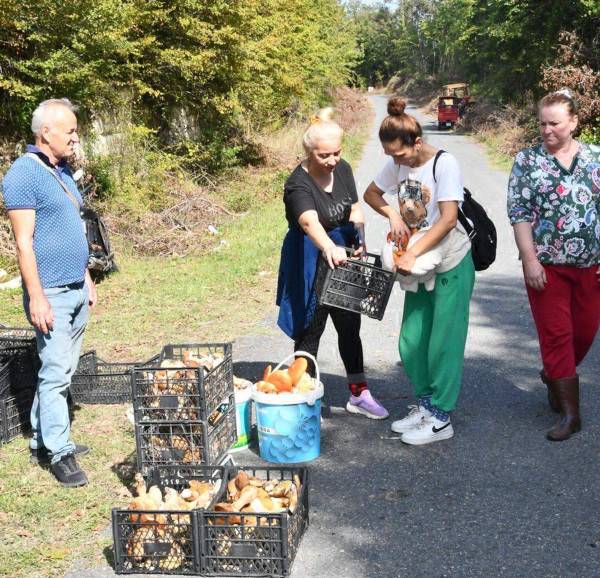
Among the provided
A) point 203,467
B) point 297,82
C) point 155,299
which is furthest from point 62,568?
point 297,82

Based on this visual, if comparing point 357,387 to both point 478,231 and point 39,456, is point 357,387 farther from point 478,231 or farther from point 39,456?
point 39,456

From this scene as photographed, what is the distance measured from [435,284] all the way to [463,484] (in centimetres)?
121

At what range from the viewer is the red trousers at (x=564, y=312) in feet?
16.4

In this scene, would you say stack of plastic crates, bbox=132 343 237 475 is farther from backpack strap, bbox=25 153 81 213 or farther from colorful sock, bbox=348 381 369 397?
colorful sock, bbox=348 381 369 397

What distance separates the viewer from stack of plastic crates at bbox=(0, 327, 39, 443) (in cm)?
529

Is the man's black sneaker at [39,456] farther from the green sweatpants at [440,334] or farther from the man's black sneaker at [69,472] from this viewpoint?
the green sweatpants at [440,334]

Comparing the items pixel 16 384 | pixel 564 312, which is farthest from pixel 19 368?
pixel 564 312

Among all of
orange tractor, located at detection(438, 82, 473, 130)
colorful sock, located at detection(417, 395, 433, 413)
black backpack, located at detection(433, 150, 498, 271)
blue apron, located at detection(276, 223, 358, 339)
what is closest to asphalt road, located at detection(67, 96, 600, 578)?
colorful sock, located at detection(417, 395, 433, 413)

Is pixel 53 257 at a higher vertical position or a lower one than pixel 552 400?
higher

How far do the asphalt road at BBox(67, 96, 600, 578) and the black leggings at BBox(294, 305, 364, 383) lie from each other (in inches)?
18.1

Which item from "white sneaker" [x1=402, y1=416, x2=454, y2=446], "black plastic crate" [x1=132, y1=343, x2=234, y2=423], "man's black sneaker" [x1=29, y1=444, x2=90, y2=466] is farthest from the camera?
"white sneaker" [x1=402, y1=416, x2=454, y2=446]

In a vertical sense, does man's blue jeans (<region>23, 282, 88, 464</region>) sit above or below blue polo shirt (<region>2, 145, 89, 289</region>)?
below

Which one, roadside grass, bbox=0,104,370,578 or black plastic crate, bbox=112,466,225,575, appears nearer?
black plastic crate, bbox=112,466,225,575

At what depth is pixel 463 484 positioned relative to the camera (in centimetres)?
449
